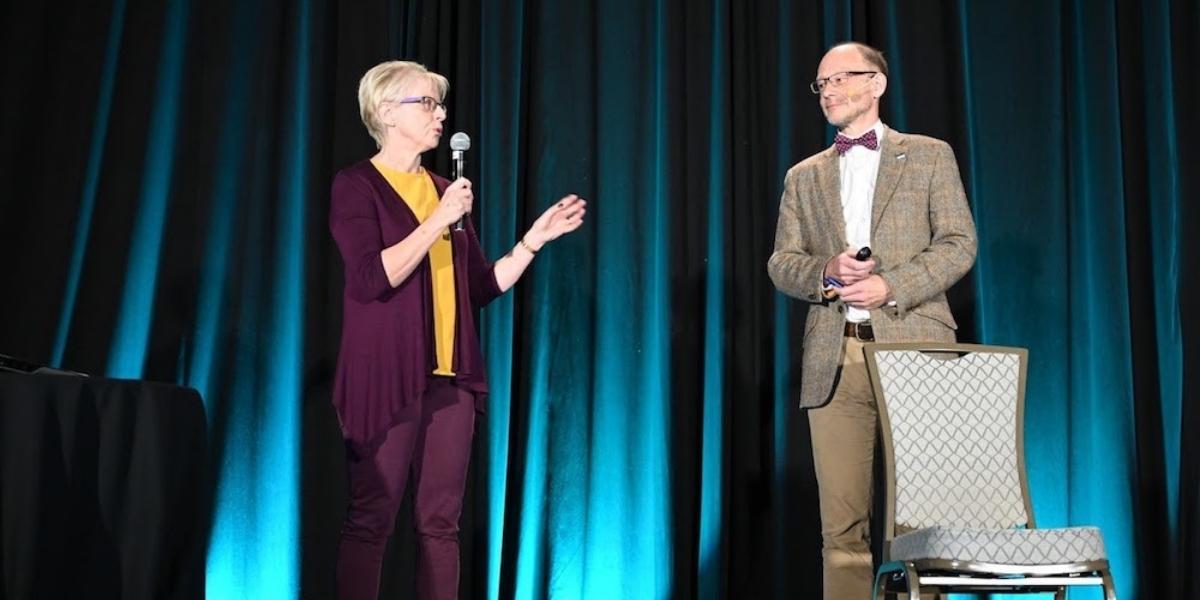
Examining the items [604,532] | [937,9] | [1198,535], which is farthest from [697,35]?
[1198,535]

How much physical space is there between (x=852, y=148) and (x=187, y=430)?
1917 mm

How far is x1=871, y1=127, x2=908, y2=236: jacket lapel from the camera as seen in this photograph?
3133mm

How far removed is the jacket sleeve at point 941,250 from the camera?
2.98 meters

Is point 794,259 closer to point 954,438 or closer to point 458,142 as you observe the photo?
point 954,438

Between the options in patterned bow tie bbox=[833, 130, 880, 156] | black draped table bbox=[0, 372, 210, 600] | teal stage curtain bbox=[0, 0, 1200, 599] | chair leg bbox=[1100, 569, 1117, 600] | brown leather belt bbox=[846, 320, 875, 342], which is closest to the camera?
black draped table bbox=[0, 372, 210, 600]

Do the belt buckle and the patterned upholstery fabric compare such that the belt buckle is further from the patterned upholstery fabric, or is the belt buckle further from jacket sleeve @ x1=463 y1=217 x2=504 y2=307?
jacket sleeve @ x1=463 y1=217 x2=504 y2=307

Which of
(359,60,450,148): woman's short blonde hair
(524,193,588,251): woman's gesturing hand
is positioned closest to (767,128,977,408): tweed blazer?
(524,193,588,251): woman's gesturing hand

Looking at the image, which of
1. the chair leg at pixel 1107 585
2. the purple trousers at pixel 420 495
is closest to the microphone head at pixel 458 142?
the purple trousers at pixel 420 495

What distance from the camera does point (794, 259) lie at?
3135 millimetres

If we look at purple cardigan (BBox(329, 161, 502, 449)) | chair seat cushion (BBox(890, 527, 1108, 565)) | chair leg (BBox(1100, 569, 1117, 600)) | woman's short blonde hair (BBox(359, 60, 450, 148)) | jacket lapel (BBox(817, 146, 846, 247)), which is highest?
woman's short blonde hair (BBox(359, 60, 450, 148))

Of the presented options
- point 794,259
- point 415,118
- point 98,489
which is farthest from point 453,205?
point 98,489

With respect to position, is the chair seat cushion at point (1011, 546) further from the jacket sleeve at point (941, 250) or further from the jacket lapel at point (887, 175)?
the jacket lapel at point (887, 175)

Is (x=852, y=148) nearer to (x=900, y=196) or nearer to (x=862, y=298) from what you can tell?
(x=900, y=196)

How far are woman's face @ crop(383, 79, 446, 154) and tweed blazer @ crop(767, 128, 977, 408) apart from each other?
3.17 feet
